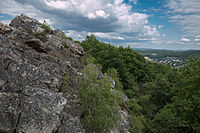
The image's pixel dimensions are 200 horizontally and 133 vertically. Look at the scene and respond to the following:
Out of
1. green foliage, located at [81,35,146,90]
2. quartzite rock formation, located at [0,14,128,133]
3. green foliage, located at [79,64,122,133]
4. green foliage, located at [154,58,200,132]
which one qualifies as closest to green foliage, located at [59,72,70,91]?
quartzite rock formation, located at [0,14,128,133]

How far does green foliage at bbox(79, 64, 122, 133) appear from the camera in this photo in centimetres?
1223

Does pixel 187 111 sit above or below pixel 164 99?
above

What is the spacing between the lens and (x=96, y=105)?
512 inches

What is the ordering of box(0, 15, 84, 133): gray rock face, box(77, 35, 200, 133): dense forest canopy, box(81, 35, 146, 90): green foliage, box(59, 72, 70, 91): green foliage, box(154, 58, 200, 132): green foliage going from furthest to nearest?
box(81, 35, 146, 90): green foliage, box(77, 35, 200, 133): dense forest canopy, box(154, 58, 200, 132): green foliage, box(59, 72, 70, 91): green foliage, box(0, 15, 84, 133): gray rock face

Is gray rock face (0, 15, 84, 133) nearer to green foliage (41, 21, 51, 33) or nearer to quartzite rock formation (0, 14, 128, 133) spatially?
quartzite rock formation (0, 14, 128, 133)

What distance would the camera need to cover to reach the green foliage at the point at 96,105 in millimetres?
12227

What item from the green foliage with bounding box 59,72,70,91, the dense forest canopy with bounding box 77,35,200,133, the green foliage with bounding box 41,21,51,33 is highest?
the green foliage with bounding box 41,21,51,33

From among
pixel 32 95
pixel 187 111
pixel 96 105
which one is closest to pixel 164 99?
pixel 187 111

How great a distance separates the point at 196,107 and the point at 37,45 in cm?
2433

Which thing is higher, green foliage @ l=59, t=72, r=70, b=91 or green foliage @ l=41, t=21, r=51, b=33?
green foliage @ l=41, t=21, r=51, b=33

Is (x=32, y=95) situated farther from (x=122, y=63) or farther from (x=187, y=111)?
(x=122, y=63)

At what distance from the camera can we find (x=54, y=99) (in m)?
9.38

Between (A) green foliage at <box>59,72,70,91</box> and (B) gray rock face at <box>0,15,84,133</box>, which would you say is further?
(A) green foliage at <box>59,72,70,91</box>

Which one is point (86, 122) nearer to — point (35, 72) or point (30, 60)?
point (35, 72)
